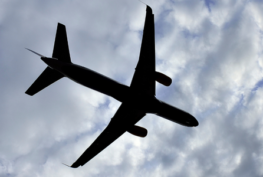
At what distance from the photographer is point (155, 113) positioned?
2031cm

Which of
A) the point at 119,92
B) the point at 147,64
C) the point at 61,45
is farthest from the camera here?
A: the point at 119,92

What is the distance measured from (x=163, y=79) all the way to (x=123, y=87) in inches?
142

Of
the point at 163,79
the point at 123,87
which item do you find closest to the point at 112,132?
the point at 123,87

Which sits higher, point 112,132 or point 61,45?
point 61,45

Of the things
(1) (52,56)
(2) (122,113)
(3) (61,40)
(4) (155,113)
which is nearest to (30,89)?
(1) (52,56)

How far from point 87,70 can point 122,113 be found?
6.47 metres

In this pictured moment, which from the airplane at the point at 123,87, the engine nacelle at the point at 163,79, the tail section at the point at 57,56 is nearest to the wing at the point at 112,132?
the airplane at the point at 123,87

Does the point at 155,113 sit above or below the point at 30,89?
above

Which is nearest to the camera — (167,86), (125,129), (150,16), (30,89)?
(150,16)

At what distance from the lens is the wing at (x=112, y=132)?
21281 millimetres

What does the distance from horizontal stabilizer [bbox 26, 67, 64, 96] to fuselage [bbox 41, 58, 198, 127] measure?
137 centimetres

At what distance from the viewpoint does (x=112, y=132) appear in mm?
22062

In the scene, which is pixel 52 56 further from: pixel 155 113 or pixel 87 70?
pixel 155 113

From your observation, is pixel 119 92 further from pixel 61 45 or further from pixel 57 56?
pixel 61 45
